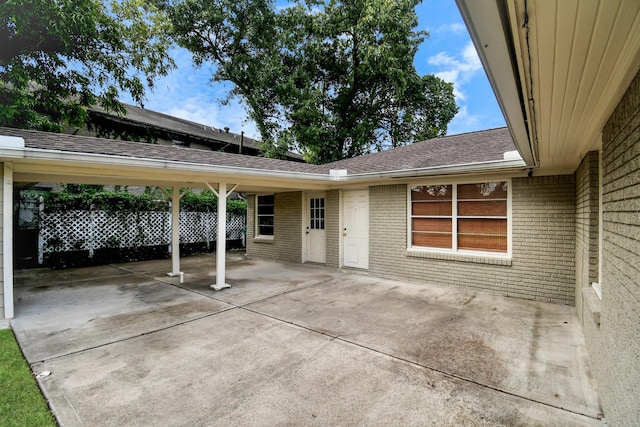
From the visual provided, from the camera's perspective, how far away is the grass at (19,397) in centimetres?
243

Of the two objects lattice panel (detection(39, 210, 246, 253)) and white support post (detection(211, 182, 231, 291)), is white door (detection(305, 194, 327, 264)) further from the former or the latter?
lattice panel (detection(39, 210, 246, 253))

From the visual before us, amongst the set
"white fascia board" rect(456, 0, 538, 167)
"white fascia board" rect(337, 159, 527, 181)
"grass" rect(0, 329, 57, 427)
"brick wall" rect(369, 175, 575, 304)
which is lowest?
"grass" rect(0, 329, 57, 427)

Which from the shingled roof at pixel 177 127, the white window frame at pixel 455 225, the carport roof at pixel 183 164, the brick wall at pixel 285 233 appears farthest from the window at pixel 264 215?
the shingled roof at pixel 177 127

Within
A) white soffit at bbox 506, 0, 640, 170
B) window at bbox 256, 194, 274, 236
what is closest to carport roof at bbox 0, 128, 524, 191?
window at bbox 256, 194, 274, 236

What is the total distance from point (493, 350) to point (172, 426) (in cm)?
348

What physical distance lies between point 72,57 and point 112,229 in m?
6.78

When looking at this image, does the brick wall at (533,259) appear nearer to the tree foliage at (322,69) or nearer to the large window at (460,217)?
the large window at (460,217)

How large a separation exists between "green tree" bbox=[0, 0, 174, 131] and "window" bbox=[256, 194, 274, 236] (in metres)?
7.31

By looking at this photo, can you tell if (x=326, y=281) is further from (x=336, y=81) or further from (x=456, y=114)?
(x=456, y=114)

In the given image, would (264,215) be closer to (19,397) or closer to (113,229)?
(113,229)

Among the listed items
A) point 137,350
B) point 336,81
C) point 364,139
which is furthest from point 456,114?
point 137,350

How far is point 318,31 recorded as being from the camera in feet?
55.8

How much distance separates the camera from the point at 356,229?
8711 mm

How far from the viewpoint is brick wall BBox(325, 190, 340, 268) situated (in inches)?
357
